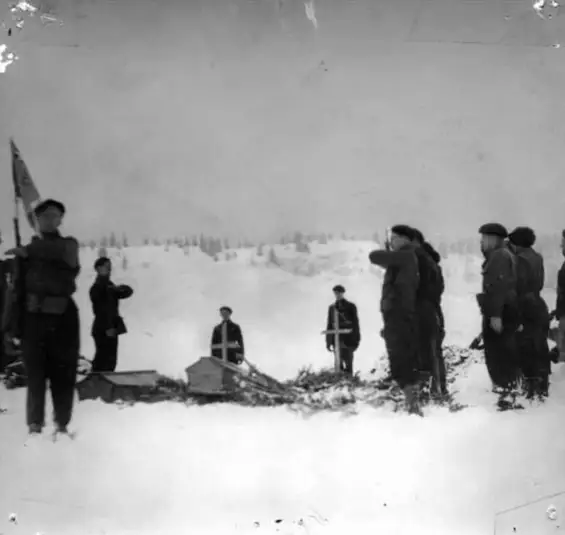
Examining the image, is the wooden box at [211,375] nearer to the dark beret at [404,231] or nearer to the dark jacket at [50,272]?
the dark jacket at [50,272]

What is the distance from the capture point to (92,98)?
2770 millimetres

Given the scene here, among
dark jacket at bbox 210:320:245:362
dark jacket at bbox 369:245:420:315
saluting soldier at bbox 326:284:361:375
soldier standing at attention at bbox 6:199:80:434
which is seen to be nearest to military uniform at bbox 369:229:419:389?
dark jacket at bbox 369:245:420:315

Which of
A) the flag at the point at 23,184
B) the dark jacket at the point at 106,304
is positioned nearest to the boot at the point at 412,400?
the dark jacket at the point at 106,304

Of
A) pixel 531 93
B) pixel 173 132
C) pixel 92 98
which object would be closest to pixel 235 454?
pixel 173 132

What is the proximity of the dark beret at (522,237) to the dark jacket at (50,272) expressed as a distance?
160 centimetres

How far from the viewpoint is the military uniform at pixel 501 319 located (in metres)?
2.68

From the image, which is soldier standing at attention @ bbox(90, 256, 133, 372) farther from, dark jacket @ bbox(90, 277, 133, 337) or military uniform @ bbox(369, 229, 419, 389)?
military uniform @ bbox(369, 229, 419, 389)

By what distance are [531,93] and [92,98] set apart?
1.67 m

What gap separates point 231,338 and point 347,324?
42 cm

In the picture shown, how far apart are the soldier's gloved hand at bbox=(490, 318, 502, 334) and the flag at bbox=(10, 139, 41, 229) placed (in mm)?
A: 1702

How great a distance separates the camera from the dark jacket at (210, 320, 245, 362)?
8.72 ft

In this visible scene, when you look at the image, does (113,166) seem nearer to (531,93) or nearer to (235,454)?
(235,454)

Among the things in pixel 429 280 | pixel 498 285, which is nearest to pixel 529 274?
pixel 498 285

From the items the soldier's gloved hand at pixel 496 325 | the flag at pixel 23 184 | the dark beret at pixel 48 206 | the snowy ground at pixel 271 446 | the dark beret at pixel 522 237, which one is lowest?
the snowy ground at pixel 271 446
